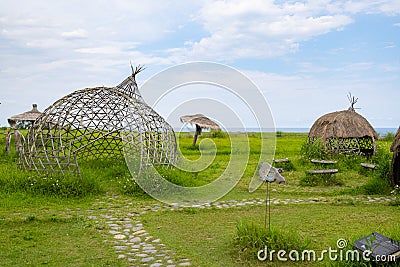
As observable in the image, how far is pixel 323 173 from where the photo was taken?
11.9 metres

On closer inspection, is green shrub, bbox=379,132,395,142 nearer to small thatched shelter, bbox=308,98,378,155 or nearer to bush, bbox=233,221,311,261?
small thatched shelter, bbox=308,98,378,155

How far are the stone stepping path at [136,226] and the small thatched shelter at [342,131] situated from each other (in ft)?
21.9

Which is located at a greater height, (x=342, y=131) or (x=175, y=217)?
(x=342, y=131)

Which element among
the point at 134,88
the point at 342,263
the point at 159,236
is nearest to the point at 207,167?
the point at 134,88

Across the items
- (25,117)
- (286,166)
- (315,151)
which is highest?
(25,117)

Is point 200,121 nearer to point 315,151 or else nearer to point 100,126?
point 315,151

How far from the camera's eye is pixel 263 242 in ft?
18.9

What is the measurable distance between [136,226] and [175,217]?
0.98 metres

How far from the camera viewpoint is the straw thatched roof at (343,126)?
634 inches

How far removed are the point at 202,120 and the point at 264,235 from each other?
1686 cm

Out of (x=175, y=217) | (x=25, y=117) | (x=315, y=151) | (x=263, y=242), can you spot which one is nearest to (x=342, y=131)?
(x=315, y=151)

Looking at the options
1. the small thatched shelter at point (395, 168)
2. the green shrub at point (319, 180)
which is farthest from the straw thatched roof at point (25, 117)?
the small thatched shelter at point (395, 168)

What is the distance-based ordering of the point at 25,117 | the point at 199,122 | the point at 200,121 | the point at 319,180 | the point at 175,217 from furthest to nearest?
1. the point at 200,121
2. the point at 199,122
3. the point at 25,117
4. the point at 319,180
5. the point at 175,217

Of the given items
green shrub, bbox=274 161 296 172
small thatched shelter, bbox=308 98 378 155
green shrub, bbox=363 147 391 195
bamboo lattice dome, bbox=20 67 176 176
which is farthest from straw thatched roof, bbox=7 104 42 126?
green shrub, bbox=363 147 391 195
